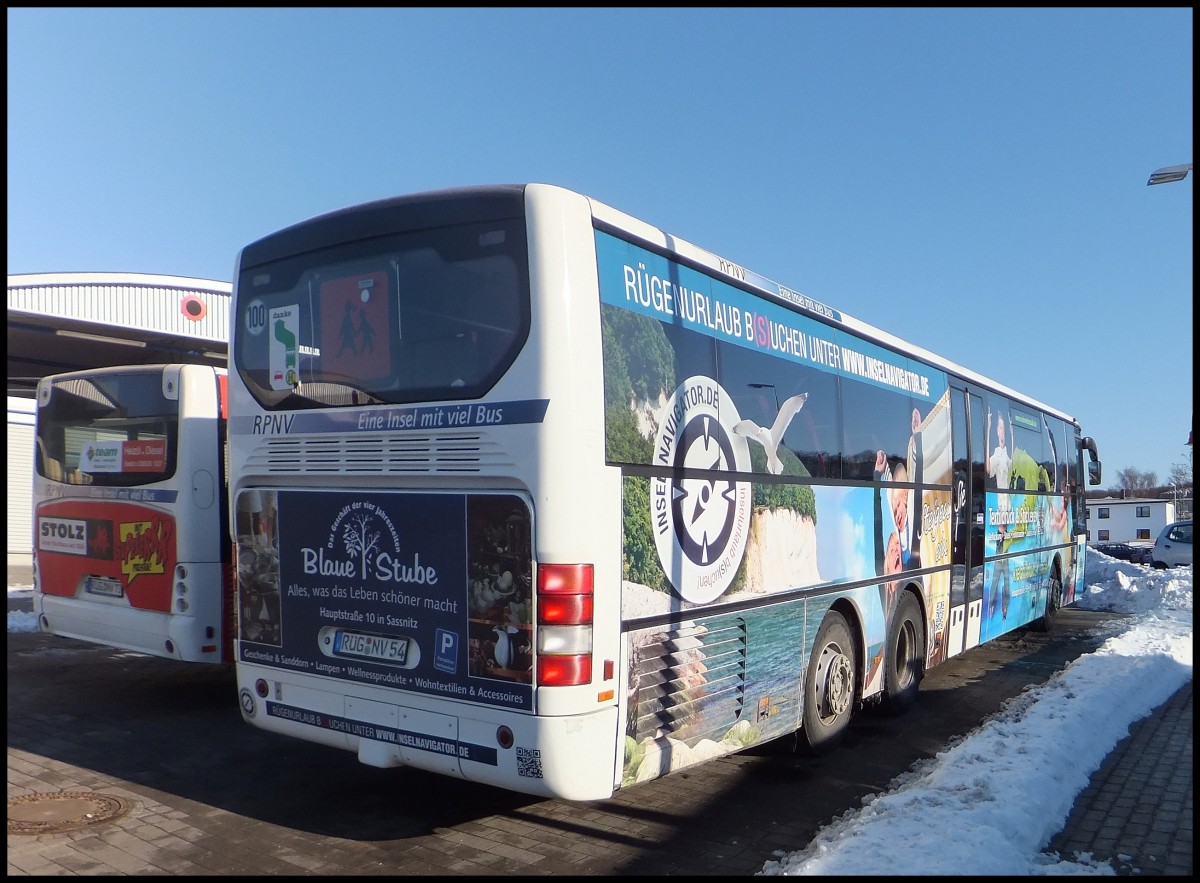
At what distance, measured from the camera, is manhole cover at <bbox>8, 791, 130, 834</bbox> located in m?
Result: 5.38

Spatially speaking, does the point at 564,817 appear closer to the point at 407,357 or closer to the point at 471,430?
the point at 471,430

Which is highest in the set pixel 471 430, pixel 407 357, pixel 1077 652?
pixel 407 357

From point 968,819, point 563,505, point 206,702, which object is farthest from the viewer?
point 206,702

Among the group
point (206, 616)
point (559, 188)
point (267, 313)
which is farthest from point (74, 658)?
point (559, 188)

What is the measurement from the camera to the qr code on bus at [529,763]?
184 inches

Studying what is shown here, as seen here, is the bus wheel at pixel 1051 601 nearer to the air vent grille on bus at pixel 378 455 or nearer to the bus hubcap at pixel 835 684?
the bus hubcap at pixel 835 684

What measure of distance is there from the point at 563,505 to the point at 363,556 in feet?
4.90

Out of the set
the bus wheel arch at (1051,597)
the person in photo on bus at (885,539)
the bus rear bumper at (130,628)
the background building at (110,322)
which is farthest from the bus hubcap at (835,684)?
→ the background building at (110,322)

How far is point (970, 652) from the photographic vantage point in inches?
511

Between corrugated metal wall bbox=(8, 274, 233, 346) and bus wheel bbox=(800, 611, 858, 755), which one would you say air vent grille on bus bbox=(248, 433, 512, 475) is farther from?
corrugated metal wall bbox=(8, 274, 233, 346)

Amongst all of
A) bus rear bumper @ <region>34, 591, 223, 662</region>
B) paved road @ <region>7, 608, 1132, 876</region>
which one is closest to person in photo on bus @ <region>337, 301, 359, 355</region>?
paved road @ <region>7, 608, 1132, 876</region>

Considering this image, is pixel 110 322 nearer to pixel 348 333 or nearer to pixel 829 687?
pixel 348 333

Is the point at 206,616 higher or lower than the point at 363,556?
lower

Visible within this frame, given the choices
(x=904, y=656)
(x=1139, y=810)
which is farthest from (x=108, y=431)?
(x=1139, y=810)
